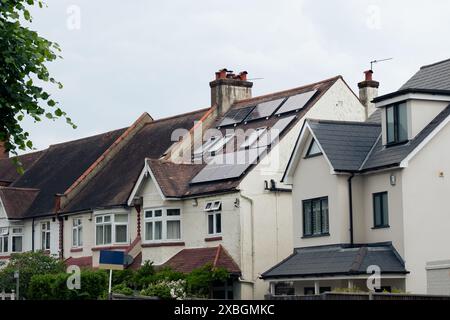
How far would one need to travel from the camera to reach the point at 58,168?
2422 inches

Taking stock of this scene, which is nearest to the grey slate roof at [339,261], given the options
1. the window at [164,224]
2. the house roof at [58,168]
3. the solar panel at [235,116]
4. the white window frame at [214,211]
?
the white window frame at [214,211]

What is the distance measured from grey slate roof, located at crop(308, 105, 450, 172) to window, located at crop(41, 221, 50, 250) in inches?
859

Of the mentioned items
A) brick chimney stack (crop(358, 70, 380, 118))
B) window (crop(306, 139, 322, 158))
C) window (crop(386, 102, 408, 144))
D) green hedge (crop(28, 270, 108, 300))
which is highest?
brick chimney stack (crop(358, 70, 380, 118))

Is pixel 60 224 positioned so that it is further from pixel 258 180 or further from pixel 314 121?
pixel 314 121

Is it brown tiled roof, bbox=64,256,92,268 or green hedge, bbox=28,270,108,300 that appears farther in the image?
brown tiled roof, bbox=64,256,92,268

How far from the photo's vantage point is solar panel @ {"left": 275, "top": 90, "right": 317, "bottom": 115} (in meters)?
46.9

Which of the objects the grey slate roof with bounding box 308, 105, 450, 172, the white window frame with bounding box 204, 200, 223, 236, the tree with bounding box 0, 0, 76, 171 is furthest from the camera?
the white window frame with bounding box 204, 200, 223, 236

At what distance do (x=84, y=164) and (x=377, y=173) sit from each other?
84.0 ft

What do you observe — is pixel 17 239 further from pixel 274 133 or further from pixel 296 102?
pixel 296 102

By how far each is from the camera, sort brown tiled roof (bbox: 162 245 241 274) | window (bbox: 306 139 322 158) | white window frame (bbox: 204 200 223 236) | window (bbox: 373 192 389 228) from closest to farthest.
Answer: window (bbox: 373 192 389 228) < window (bbox: 306 139 322 158) < brown tiled roof (bbox: 162 245 241 274) < white window frame (bbox: 204 200 223 236)

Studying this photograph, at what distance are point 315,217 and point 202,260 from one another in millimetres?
6713

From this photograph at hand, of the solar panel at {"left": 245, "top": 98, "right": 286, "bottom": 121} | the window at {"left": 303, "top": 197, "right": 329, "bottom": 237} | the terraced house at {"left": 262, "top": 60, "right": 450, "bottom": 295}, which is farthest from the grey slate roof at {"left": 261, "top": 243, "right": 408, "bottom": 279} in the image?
the solar panel at {"left": 245, "top": 98, "right": 286, "bottom": 121}

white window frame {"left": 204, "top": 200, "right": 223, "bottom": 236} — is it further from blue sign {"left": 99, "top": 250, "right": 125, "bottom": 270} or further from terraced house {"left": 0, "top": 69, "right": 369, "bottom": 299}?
blue sign {"left": 99, "top": 250, "right": 125, "bottom": 270}

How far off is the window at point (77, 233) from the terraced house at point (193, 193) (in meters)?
0.06
